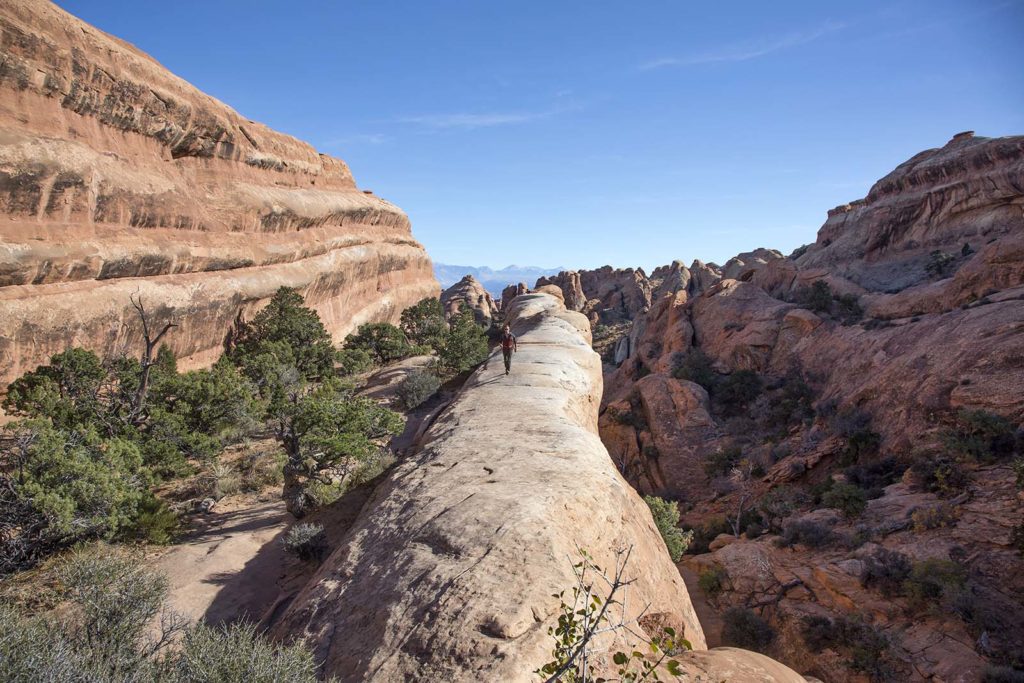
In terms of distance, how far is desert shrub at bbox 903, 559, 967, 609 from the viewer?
955 centimetres

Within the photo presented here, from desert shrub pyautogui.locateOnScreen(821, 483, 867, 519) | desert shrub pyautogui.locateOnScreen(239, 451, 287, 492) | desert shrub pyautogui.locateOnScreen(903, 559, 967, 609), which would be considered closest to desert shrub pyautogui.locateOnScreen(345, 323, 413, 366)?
desert shrub pyautogui.locateOnScreen(239, 451, 287, 492)

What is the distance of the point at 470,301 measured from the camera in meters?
74.4

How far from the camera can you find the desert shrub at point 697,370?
→ 28.0m

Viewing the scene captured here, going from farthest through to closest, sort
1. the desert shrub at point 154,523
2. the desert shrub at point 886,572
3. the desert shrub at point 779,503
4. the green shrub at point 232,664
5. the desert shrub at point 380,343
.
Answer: the desert shrub at point 380,343 → the desert shrub at point 779,503 → the desert shrub at point 154,523 → the desert shrub at point 886,572 → the green shrub at point 232,664

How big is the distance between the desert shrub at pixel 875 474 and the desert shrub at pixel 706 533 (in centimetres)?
440

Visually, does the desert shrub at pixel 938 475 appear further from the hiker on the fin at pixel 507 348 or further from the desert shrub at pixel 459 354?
the desert shrub at pixel 459 354

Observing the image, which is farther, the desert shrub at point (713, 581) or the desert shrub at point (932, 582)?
the desert shrub at point (713, 581)

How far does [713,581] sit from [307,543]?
10.5m

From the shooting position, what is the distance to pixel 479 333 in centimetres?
3609

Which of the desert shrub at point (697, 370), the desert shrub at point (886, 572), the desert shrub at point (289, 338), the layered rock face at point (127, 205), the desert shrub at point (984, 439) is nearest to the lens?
the desert shrub at point (886, 572)

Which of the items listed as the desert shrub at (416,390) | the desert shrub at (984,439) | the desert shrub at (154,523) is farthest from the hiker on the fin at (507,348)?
the desert shrub at (984,439)

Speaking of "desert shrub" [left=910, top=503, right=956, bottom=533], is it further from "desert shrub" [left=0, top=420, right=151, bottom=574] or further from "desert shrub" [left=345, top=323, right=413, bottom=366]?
"desert shrub" [left=345, top=323, right=413, bottom=366]

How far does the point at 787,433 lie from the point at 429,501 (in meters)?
19.5

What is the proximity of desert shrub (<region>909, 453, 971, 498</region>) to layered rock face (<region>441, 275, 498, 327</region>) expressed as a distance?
57.4 metres
